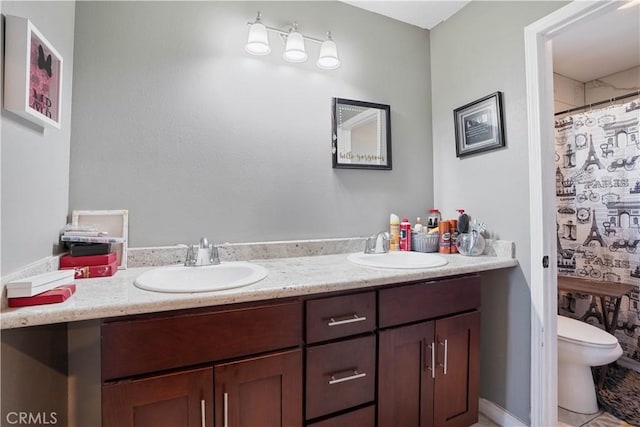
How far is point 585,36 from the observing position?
2004 millimetres

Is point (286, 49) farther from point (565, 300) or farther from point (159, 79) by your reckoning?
point (565, 300)

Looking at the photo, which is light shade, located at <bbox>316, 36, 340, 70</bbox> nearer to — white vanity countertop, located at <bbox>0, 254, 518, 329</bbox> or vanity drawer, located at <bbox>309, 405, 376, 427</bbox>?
white vanity countertop, located at <bbox>0, 254, 518, 329</bbox>

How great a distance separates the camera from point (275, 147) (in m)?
1.53

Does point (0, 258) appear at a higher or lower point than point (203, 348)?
higher

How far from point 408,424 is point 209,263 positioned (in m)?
1.05

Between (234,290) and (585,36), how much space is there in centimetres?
275

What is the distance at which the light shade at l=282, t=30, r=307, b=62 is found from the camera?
147 centimetres

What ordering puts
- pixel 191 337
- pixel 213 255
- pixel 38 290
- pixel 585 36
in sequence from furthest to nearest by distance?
pixel 585 36, pixel 213 255, pixel 191 337, pixel 38 290

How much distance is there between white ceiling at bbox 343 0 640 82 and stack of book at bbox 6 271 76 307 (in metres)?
1.91

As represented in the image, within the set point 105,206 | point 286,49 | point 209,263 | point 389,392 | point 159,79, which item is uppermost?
point 286,49

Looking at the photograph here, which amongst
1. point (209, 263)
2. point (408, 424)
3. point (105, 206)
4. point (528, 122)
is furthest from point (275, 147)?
point (408, 424)

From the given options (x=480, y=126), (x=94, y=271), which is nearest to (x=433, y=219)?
(x=480, y=126)

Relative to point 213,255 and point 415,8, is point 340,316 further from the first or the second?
point 415,8

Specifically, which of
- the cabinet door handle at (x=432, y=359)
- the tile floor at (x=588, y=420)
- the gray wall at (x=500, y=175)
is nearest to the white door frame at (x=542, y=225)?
the gray wall at (x=500, y=175)
